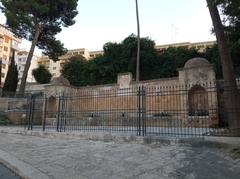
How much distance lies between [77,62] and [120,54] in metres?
7.08

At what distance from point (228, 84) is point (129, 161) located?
445 centimetres

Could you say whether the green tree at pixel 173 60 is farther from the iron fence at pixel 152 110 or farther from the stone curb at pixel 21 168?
the stone curb at pixel 21 168

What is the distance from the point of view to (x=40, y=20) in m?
28.6

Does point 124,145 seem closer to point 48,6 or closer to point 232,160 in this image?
point 232,160

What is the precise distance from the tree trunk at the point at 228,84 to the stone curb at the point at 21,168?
5893 mm

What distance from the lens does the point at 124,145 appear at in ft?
29.5

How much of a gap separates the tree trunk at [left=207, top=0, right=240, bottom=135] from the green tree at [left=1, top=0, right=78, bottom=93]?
20.4 m

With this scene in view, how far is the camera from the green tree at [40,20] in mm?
26828

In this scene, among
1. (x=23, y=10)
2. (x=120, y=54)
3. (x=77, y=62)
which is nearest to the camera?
(x=23, y=10)

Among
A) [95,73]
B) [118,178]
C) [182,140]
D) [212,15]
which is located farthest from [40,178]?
[95,73]

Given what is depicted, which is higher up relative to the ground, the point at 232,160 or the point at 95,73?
the point at 95,73

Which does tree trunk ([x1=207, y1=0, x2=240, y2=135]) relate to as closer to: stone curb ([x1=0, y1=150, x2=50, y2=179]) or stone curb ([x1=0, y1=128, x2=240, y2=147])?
stone curb ([x1=0, y1=128, x2=240, y2=147])

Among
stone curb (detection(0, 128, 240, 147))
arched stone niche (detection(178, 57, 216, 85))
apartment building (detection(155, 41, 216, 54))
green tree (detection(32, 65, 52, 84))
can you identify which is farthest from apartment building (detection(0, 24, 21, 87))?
stone curb (detection(0, 128, 240, 147))

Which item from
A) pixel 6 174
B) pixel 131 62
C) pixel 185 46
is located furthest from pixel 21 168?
pixel 185 46
